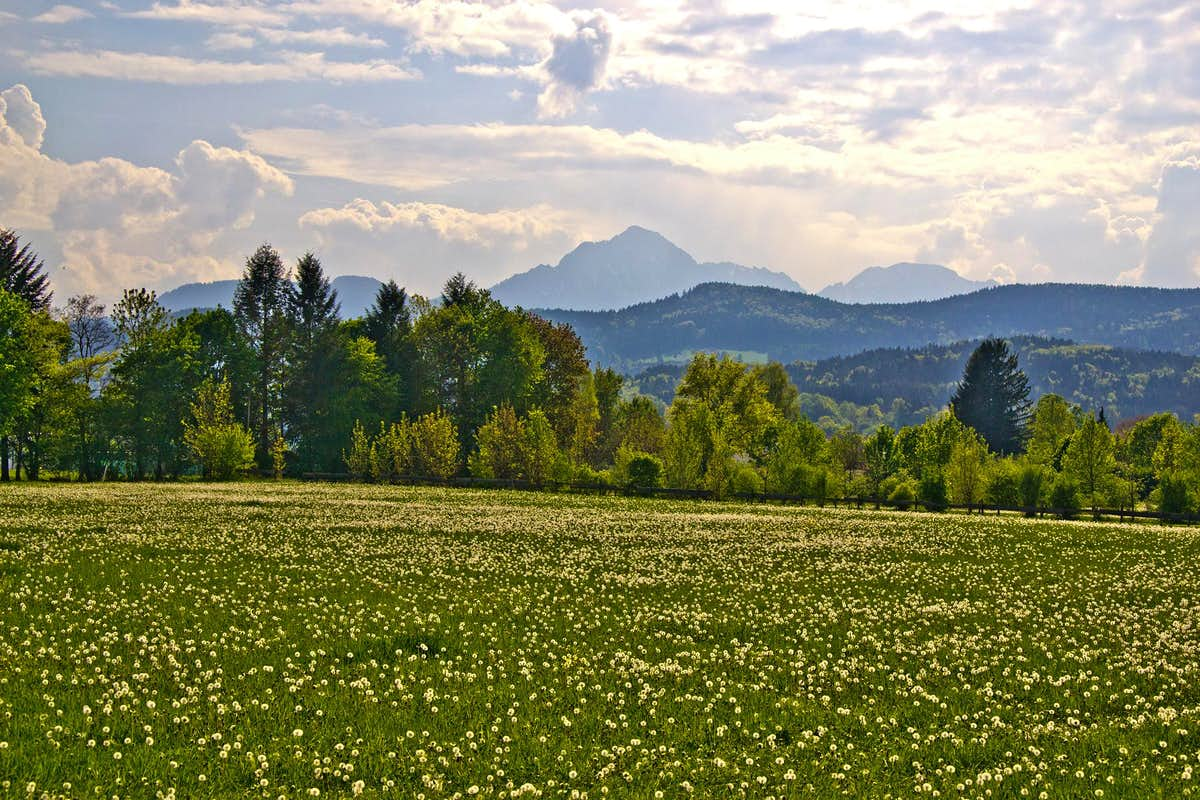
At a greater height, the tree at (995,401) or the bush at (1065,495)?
the tree at (995,401)

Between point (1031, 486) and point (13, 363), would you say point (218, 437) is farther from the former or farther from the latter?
point (1031, 486)

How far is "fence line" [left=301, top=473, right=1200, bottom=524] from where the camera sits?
Result: 6088 centimetres

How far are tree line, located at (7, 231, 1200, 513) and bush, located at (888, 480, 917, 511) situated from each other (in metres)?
0.16

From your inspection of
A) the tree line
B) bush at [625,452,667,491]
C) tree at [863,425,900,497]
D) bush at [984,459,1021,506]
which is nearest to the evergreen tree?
the tree line

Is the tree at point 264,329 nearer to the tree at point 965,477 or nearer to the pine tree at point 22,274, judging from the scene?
the pine tree at point 22,274

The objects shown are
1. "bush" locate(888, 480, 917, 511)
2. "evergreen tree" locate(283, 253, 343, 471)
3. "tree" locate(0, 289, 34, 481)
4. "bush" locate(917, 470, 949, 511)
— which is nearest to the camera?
"bush" locate(888, 480, 917, 511)

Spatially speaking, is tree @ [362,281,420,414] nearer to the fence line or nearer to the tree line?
the tree line

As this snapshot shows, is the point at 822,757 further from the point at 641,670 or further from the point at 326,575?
the point at 326,575

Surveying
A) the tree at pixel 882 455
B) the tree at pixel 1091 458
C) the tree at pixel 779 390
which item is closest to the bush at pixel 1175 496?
the tree at pixel 1091 458

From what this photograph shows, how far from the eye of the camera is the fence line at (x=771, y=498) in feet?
200

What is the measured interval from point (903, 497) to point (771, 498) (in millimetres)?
10122

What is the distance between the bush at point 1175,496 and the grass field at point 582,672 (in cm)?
3305

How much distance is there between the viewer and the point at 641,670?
1623 centimetres

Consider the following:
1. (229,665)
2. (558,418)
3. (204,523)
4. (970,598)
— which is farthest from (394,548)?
(558,418)
